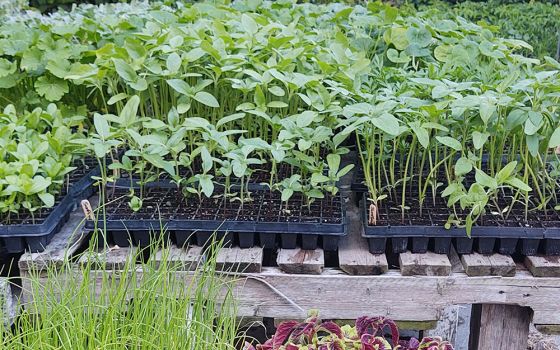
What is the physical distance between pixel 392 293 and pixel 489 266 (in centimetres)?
25

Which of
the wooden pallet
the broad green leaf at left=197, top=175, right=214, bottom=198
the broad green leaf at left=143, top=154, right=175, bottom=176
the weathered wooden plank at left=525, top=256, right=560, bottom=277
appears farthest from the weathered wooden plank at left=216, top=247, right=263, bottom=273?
the weathered wooden plank at left=525, top=256, right=560, bottom=277

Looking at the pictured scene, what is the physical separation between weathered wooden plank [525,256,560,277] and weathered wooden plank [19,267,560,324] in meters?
0.01

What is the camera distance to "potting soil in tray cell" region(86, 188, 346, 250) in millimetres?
1511

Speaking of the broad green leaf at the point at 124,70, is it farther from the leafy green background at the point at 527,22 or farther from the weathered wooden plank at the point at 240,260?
the leafy green background at the point at 527,22

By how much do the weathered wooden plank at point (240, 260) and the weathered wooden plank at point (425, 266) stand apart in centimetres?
37

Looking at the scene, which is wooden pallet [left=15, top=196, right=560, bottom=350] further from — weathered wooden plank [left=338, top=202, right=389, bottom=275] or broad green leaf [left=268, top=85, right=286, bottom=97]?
broad green leaf [left=268, top=85, right=286, bottom=97]

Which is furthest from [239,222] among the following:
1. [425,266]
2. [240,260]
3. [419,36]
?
[419,36]

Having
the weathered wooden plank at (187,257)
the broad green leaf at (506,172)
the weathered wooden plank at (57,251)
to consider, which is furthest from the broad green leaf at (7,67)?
the broad green leaf at (506,172)

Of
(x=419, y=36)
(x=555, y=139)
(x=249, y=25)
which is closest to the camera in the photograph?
(x=555, y=139)

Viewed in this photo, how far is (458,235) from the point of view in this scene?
58.1 inches

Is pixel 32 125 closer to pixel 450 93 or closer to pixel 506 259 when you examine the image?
pixel 450 93

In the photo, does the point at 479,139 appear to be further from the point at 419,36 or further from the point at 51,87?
the point at 51,87

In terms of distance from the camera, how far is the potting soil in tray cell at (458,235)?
4.84 ft

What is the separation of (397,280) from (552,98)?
25.7 inches
